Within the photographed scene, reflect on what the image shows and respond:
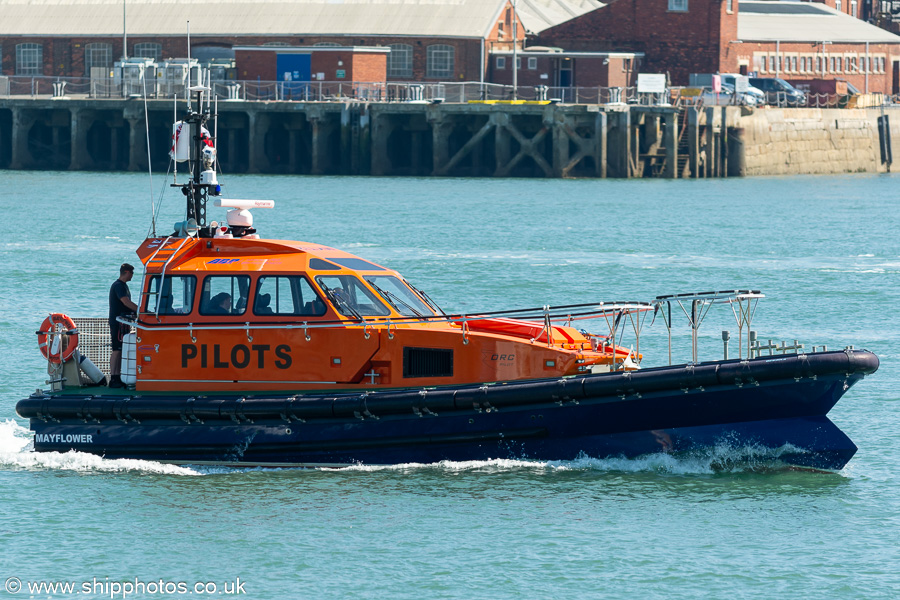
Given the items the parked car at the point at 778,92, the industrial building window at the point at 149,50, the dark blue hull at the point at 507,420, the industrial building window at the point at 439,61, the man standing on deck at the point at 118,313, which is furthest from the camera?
the industrial building window at the point at 149,50

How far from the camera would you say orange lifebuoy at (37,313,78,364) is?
14148mm

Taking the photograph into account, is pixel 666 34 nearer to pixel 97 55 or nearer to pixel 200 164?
pixel 97 55

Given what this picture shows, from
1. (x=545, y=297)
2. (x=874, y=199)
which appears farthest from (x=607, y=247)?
(x=874, y=199)

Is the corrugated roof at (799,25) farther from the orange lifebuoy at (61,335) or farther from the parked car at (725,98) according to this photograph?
the orange lifebuoy at (61,335)

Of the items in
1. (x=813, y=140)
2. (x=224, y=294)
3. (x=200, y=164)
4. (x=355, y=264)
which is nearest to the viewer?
(x=224, y=294)

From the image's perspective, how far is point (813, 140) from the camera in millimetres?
63094

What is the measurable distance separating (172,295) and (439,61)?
52829 mm

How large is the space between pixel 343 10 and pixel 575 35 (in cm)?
1131

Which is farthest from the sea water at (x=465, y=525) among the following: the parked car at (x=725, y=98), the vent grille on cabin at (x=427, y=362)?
the parked car at (x=725, y=98)

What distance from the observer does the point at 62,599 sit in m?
11.1

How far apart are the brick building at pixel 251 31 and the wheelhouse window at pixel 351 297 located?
5041 centimetres

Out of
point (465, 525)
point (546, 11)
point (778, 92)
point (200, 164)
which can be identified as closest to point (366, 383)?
point (465, 525)

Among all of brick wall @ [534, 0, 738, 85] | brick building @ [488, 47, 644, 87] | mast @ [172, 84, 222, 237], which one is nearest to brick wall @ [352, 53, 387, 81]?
brick building @ [488, 47, 644, 87]

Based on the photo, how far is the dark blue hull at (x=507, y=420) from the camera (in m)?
12.7
